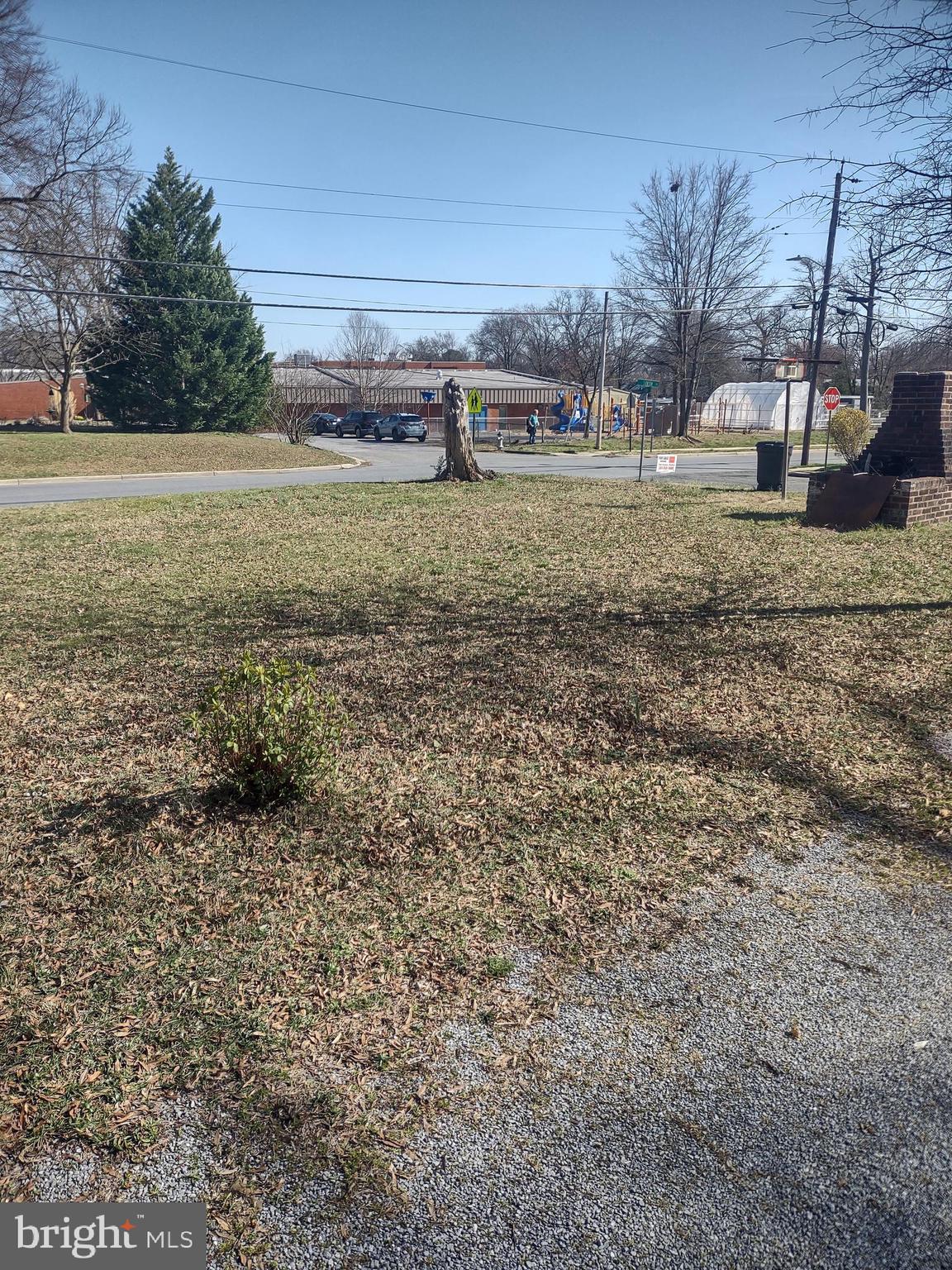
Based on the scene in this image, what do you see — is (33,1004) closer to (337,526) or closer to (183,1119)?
(183,1119)

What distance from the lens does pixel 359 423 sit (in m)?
50.8

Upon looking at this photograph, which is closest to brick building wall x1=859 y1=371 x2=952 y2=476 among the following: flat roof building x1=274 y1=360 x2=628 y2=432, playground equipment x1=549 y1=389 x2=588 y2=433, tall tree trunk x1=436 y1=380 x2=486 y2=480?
tall tree trunk x1=436 y1=380 x2=486 y2=480

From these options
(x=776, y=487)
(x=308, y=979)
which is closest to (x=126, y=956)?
(x=308, y=979)

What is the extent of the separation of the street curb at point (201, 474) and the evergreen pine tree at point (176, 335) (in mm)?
13195

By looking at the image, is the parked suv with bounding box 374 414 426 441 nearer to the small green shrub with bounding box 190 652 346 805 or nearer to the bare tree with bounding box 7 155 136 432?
the bare tree with bounding box 7 155 136 432

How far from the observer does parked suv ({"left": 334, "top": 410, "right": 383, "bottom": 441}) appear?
50.3 metres

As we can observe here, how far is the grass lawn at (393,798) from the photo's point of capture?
279 centimetres

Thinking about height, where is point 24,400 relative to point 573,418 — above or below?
above

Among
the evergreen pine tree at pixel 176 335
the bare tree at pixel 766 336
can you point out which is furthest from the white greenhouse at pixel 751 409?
the evergreen pine tree at pixel 176 335

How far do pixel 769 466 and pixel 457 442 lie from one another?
22.2 ft

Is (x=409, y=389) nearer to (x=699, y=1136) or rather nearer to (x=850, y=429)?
(x=850, y=429)

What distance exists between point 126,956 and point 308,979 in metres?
0.67

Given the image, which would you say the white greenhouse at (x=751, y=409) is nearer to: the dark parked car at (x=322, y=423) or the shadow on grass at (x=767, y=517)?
the dark parked car at (x=322, y=423)

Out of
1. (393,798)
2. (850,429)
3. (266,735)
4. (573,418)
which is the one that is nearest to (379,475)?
(850,429)
